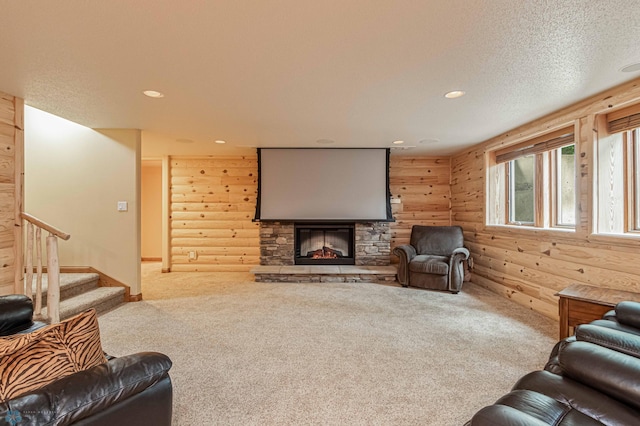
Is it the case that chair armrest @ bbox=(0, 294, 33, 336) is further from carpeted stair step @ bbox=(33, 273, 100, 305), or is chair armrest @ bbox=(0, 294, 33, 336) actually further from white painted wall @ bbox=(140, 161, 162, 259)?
white painted wall @ bbox=(140, 161, 162, 259)

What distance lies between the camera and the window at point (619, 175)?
2793 millimetres

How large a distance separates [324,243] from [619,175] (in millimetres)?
4262

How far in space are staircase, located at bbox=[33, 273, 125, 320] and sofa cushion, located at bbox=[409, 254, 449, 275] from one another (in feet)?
14.0

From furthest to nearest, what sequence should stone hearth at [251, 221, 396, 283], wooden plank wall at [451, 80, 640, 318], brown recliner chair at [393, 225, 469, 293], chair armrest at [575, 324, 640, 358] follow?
stone hearth at [251, 221, 396, 283]
brown recliner chair at [393, 225, 469, 293]
wooden plank wall at [451, 80, 640, 318]
chair armrest at [575, 324, 640, 358]

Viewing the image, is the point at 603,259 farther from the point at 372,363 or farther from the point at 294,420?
the point at 294,420

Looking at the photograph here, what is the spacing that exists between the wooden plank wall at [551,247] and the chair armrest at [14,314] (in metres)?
4.59

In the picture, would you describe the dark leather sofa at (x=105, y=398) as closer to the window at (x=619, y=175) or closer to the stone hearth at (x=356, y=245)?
the window at (x=619, y=175)

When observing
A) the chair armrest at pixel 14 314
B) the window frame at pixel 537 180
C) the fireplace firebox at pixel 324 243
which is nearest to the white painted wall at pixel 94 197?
the chair armrest at pixel 14 314

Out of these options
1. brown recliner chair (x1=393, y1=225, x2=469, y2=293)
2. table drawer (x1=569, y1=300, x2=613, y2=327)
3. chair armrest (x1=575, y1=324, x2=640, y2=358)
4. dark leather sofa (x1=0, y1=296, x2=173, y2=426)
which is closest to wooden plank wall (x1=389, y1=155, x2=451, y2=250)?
brown recliner chair (x1=393, y1=225, x2=469, y2=293)

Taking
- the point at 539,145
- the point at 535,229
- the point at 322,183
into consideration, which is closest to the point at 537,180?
the point at 539,145

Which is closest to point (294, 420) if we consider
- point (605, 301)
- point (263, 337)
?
point (263, 337)

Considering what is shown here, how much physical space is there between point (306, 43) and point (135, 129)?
3.31 m

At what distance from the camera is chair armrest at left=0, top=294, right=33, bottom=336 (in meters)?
1.74

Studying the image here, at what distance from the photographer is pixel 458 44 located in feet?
6.54
